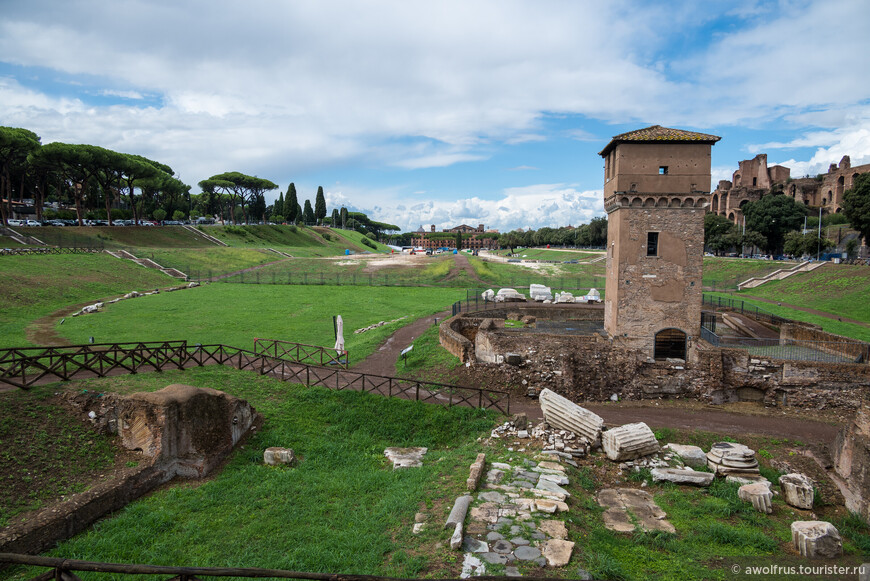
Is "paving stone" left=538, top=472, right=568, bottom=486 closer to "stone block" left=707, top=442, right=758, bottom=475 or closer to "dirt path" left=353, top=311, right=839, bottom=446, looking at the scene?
"dirt path" left=353, top=311, right=839, bottom=446

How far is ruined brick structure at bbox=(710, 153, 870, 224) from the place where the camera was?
228ft

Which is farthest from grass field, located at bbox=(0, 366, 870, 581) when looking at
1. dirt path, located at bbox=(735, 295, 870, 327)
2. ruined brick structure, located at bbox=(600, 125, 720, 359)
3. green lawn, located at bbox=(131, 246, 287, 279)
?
green lawn, located at bbox=(131, 246, 287, 279)

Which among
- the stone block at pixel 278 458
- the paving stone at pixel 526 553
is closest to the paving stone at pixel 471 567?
A: the paving stone at pixel 526 553

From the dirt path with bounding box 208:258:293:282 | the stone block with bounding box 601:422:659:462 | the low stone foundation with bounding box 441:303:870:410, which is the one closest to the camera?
the stone block with bounding box 601:422:659:462

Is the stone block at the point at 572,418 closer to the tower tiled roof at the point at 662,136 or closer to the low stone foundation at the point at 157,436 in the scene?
the low stone foundation at the point at 157,436

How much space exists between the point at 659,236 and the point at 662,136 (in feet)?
13.6

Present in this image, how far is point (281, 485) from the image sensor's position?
34.0 feet

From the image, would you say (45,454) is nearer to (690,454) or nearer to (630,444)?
(630,444)

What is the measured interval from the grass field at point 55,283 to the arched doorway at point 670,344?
26.9 meters

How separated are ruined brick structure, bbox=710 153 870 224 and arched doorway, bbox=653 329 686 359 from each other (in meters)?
68.7

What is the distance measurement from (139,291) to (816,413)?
44832 millimetres

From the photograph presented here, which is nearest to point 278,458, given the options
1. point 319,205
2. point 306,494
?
point 306,494

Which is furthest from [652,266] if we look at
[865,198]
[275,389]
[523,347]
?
[865,198]

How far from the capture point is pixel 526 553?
23.6 feet
